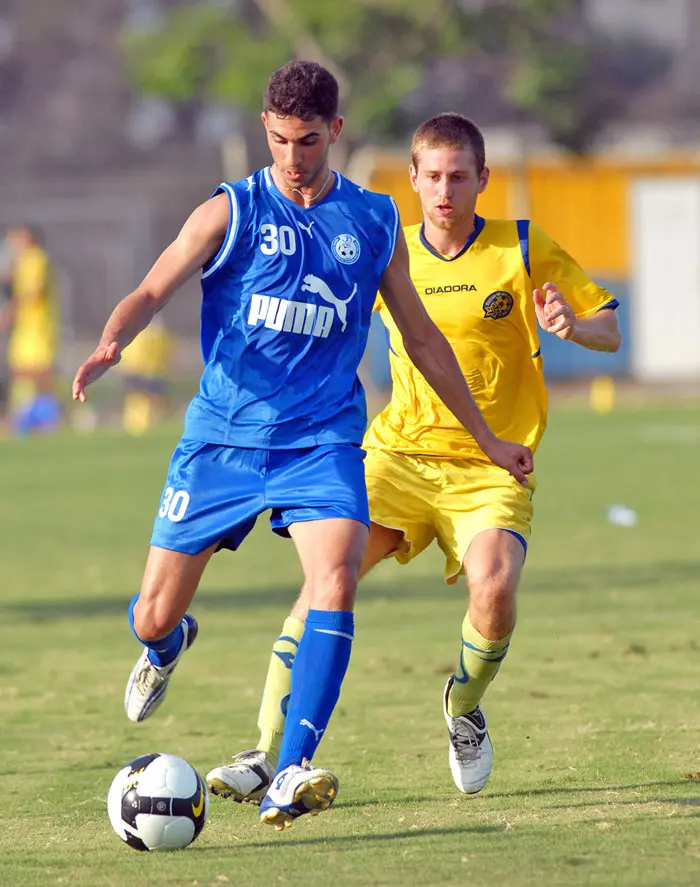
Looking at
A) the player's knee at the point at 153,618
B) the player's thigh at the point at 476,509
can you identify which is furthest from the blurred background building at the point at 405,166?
the player's knee at the point at 153,618

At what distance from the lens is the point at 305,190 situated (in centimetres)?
552

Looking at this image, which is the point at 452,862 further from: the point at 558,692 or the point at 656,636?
the point at 656,636

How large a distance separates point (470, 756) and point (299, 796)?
1.06 meters

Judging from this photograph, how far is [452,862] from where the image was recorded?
4797 mm

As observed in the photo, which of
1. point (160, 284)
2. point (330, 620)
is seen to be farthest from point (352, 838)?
point (160, 284)

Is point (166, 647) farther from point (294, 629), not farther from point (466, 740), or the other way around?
point (466, 740)

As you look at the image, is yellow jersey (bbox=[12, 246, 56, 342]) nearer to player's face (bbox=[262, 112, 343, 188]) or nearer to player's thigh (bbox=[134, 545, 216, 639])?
player's thigh (bbox=[134, 545, 216, 639])

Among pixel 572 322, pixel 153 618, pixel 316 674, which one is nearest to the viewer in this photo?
pixel 316 674

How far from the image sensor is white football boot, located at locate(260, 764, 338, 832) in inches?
194

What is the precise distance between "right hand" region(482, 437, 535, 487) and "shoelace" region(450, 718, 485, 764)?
0.83 m

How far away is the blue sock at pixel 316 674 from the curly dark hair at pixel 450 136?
5.82 feet

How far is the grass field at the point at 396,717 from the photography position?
16.1 ft

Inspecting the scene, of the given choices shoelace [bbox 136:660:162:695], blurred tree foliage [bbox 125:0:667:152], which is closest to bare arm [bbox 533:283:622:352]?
shoelace [bbox 136:660:162:695]

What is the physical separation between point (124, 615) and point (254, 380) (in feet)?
15.7
